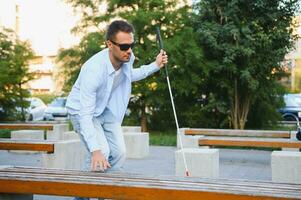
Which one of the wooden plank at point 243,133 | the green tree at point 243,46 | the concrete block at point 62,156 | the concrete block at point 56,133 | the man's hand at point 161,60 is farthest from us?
the green tree at point 243,46

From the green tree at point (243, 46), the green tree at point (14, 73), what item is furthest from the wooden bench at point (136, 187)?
the green tree at point (14, 73)

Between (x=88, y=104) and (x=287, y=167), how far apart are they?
4604 millimetres

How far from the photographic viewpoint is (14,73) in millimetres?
20609

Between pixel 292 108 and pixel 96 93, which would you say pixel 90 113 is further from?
pixel 292 108

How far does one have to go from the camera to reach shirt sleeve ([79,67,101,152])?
4.19 meters

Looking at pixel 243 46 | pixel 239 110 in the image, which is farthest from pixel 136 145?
pixel 239 110

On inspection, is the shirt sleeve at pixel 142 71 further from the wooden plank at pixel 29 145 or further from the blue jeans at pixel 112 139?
the wooden plank at pixel 29 145

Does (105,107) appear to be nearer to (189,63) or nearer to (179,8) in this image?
(189,63)

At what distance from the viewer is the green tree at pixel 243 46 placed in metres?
17.0

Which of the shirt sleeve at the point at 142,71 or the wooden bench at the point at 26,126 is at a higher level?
the shirt sleeve at the point at 142,71

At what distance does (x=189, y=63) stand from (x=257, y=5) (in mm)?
3245

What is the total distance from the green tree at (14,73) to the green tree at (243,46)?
7.68m

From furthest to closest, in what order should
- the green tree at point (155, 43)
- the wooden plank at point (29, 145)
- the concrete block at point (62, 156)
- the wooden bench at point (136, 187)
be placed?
1. the green tree at point (155, 43)
2. the concrete block at point (62, 156)
3. the wooden plank at point (29, 145)
4. the wooden bench at point (136, 187)

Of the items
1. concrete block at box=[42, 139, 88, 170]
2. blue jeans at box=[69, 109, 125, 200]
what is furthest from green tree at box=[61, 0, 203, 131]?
blue jeans at box=[69, 109, 125, 200]
